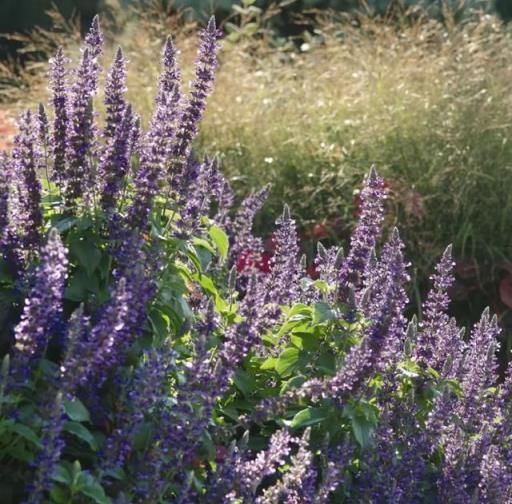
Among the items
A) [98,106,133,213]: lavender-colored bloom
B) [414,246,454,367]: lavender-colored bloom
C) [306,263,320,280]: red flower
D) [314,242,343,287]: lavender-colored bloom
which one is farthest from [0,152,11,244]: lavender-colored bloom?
[306,263,320,280]: red flower

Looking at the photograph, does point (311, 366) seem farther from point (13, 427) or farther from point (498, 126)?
point (498, 126)

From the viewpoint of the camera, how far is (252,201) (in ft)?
13.8

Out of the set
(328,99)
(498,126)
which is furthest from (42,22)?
(498,126)

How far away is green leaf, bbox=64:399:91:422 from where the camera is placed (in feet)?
9.09

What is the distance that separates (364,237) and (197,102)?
2.23ft

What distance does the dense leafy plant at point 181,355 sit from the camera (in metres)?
2.81

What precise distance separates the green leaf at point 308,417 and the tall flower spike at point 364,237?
0.49 meters

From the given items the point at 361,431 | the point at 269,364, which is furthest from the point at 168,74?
the point at 361,431

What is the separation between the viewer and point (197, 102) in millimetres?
3463

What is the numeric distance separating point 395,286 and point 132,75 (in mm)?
6022

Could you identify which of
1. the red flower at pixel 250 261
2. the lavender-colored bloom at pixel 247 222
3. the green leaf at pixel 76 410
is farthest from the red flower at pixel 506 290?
the green leaf at pixel 76 410

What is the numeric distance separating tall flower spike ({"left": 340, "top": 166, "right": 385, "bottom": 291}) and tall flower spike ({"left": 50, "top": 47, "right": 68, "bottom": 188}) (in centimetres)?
94

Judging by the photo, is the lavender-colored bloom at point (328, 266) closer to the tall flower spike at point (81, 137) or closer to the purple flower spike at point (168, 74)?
the purple flower spike at point (168, 74)

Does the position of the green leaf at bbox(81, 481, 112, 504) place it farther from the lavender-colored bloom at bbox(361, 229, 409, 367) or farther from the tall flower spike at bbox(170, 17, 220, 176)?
the tall flower spike at bbox(170, 17, 220, 176)
